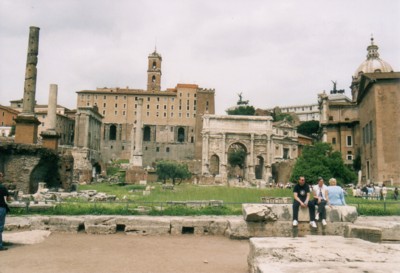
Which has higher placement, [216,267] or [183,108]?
[183,108]

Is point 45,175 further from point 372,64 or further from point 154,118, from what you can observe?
point 154,118

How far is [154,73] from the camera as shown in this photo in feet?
276

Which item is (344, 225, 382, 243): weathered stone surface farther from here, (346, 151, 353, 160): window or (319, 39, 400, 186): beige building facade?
(346, 151, 353, 160): window

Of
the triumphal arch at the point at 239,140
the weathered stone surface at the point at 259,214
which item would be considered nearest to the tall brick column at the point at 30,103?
the weathered stone surface at the point at 259,214

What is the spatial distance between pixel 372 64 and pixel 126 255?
200 feet

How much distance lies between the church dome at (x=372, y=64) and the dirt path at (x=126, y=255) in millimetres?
56969

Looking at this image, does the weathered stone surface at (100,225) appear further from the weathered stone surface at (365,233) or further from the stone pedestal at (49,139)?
the stone pedestal at (49,139)

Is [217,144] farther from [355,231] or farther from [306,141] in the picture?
[355,231]

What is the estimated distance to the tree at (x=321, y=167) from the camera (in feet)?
96.0

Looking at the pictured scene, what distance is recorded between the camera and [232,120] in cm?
5231

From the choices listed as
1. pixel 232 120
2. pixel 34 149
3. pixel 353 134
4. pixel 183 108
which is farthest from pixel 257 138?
pixel 34 149

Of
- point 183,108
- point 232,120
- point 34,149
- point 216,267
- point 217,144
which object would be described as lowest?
point 216,267

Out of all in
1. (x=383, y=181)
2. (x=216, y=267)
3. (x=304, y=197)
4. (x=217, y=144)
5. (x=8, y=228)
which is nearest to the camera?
(x=216, y=267)

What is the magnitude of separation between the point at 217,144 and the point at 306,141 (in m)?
28.1
